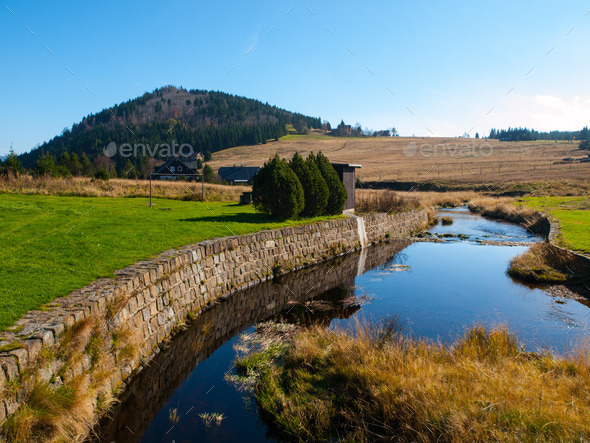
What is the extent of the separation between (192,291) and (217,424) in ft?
13.5

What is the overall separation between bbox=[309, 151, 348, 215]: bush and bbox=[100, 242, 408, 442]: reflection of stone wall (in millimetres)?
4471

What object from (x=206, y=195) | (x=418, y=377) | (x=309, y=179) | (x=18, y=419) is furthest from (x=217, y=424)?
(x=206, y=195)

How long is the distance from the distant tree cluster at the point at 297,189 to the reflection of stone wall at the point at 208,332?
10.1 feet

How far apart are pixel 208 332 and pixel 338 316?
3220mm

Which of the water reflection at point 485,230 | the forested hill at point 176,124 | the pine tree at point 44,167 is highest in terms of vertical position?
the forested hill at point 176,124

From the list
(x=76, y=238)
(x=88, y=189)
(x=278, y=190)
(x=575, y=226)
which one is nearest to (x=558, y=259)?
(x=575, y=226)

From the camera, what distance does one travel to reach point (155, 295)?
7598 millimetres

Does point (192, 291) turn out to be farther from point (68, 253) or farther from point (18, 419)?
point (18, 419)

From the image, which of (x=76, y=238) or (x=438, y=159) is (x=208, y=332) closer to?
(x=76, y=238)

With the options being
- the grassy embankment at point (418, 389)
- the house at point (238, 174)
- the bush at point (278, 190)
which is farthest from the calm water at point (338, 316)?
the house at point (238, 174)

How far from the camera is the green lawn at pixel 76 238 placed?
6336 mm

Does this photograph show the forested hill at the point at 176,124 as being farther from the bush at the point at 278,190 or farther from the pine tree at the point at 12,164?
the bush at the point at 278,190

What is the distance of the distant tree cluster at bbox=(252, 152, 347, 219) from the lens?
16.2 metres

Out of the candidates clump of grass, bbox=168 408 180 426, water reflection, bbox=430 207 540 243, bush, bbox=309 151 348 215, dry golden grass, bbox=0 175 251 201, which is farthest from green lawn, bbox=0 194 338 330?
water reflection, bbox=430 207 540 243
